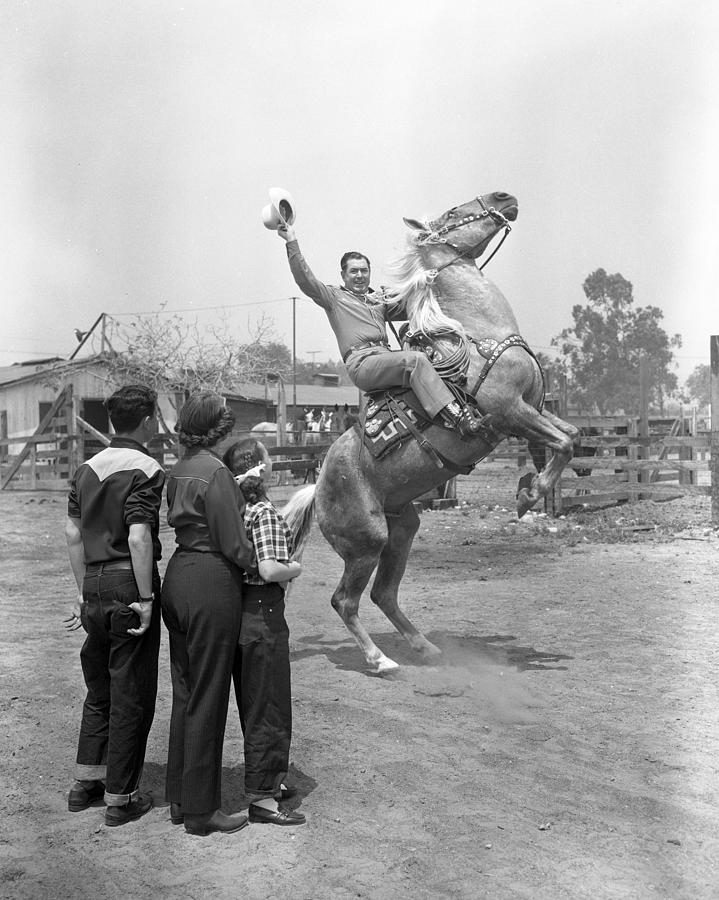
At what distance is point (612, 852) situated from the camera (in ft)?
9.80

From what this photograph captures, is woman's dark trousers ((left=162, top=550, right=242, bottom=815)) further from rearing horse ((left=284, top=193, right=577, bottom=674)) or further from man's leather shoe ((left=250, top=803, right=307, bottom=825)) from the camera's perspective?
rearing horse ((left=284, top=193, right=577, bottom=674))

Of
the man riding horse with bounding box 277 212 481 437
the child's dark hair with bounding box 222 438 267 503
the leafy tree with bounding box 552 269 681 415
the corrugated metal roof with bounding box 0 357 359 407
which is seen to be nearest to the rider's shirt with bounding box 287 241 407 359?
the man riding horse with bounding box 277 212 481 437

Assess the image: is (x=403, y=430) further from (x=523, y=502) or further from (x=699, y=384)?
(x=699, y=384)

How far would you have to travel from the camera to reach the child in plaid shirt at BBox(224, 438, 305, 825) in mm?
3346

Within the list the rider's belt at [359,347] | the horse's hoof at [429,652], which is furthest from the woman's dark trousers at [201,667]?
the horse's hoof at [429,652]

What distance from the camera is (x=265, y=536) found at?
3395 mm

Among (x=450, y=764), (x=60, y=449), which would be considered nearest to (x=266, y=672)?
(x=450, y=764)

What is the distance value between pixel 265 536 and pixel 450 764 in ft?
4.83

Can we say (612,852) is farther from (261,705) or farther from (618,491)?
(618,491)

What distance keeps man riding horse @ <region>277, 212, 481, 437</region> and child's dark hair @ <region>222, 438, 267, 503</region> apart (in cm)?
184

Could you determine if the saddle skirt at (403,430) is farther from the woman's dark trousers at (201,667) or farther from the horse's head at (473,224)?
the woman's dark trousers at (201,667)

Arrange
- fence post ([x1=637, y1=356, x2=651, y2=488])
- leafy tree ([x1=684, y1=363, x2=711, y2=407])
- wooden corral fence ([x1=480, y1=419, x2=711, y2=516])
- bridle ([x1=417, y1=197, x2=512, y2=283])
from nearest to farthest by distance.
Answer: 1. bridle ([x1=417, y1=197, x2=512, y2=283])
2. wooden corral fence ([x1=480, y1=419, x2=711, y2=516])
3. fence post ([x1=637, y1=356, x2=651, y2=488])
4. leafy tree ([x1=684, y1=363, x2=711, y2=407])

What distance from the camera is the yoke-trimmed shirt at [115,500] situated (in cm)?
341

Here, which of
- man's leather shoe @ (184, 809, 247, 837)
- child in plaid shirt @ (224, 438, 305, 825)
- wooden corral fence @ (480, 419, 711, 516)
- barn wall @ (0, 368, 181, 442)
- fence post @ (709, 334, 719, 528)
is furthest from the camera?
barn wall @ (0, 368, 181, 442)
